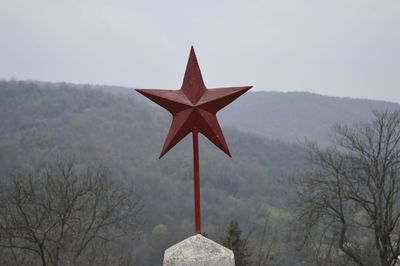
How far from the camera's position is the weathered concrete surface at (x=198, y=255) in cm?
488

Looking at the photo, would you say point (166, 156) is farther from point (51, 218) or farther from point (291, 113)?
point (51, 218)

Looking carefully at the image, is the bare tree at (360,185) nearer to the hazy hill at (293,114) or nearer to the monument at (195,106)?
the monument at (195,106)

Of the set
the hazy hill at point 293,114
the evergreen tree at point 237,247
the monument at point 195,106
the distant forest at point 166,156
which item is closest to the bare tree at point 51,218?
the evergreen tree at point 237,247

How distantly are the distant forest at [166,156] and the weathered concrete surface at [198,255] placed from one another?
454 inches

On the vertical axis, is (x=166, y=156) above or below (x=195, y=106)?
below

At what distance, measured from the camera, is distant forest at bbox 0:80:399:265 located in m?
39.1

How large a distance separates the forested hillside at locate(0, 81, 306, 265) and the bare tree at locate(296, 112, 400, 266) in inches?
643

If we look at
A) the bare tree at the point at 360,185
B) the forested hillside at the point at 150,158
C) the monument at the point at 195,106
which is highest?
the monument at the point at 195,106

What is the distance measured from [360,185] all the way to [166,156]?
4965 cm

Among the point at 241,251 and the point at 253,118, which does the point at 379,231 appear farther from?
the point at 253,118

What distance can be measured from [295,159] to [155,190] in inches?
874

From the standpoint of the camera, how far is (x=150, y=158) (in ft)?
205

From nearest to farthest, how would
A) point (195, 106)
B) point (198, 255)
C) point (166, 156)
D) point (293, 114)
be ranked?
1. point (198, 255)
2. point (195, 106)
3. point (166, 156)
4. point (293, 114)

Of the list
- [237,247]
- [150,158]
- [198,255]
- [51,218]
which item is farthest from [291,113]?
[198,255]
